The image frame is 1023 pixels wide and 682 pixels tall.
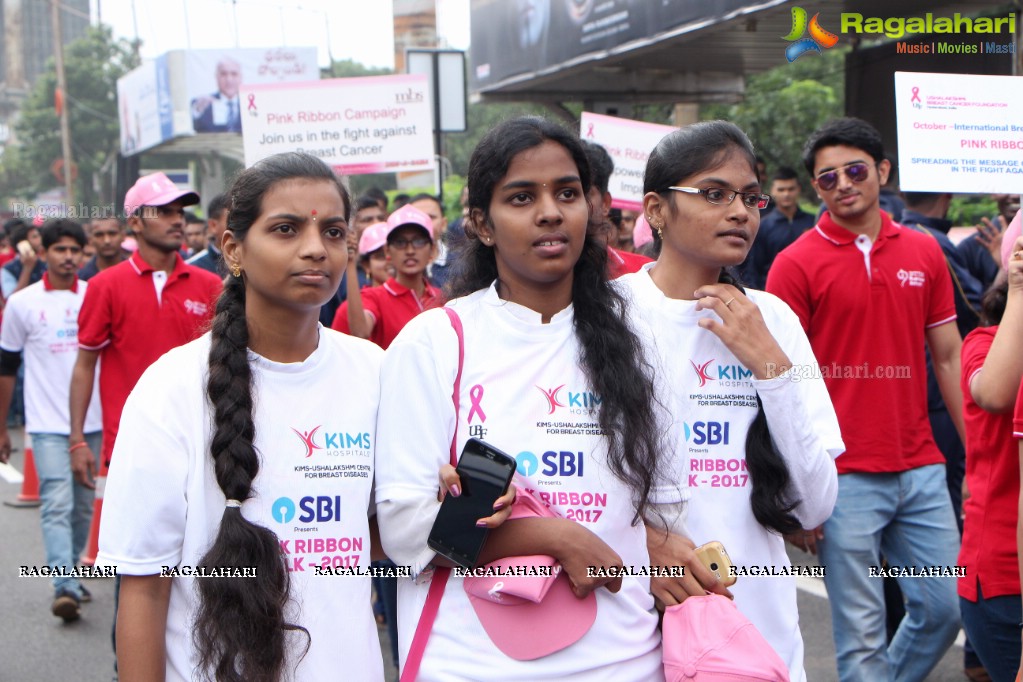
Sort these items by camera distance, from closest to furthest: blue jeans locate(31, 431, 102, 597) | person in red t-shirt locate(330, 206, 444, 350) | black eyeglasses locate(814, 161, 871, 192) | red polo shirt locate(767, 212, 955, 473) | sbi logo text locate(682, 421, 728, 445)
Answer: sbi logo text locate(682, 421, 728, 445), red polo shirt locate(767, 212, 955, 473), black eyeglasses locate(814, 161, 871, 192), person in red t-shirt locate(330, 206, 444, 350), blue jeans locate(31, 431, 102, 597)

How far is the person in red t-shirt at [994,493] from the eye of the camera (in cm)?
323

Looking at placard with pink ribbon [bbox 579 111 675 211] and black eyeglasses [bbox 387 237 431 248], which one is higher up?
placard with pink ribbon [bbox 579 111 675 211]

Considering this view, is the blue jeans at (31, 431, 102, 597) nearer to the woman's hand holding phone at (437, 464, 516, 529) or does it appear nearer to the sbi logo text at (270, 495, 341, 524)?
the sbi logo text at (270, 495, 341, 524)

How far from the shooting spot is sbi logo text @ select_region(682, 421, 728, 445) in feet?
10.0

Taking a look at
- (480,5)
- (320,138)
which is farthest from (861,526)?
(480,5)

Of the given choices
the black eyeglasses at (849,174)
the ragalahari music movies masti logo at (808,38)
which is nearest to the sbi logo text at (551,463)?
the black eyeglasses at (849,174)

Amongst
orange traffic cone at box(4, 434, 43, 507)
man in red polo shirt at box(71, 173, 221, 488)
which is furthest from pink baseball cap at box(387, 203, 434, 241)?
orange traffic cone at box(4, 434, 43, 507)

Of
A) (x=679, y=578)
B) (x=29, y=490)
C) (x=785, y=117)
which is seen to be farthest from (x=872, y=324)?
(x=785, y=117)

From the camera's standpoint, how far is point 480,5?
1478 centimetres

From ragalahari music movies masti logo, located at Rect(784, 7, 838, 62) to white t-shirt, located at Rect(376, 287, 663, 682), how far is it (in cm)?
654

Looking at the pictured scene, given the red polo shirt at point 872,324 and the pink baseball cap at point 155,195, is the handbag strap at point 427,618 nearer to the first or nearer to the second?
the red polo shirt at point 872,324

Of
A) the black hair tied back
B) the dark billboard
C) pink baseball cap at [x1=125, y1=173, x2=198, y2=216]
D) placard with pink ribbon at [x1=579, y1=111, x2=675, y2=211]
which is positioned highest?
the dark billboard

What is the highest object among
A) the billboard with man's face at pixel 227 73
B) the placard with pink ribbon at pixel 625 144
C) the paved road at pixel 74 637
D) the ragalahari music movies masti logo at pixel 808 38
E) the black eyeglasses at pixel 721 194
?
the billboard with man's face at pixel 227 73

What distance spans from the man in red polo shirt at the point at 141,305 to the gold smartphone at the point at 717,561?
370 cm
